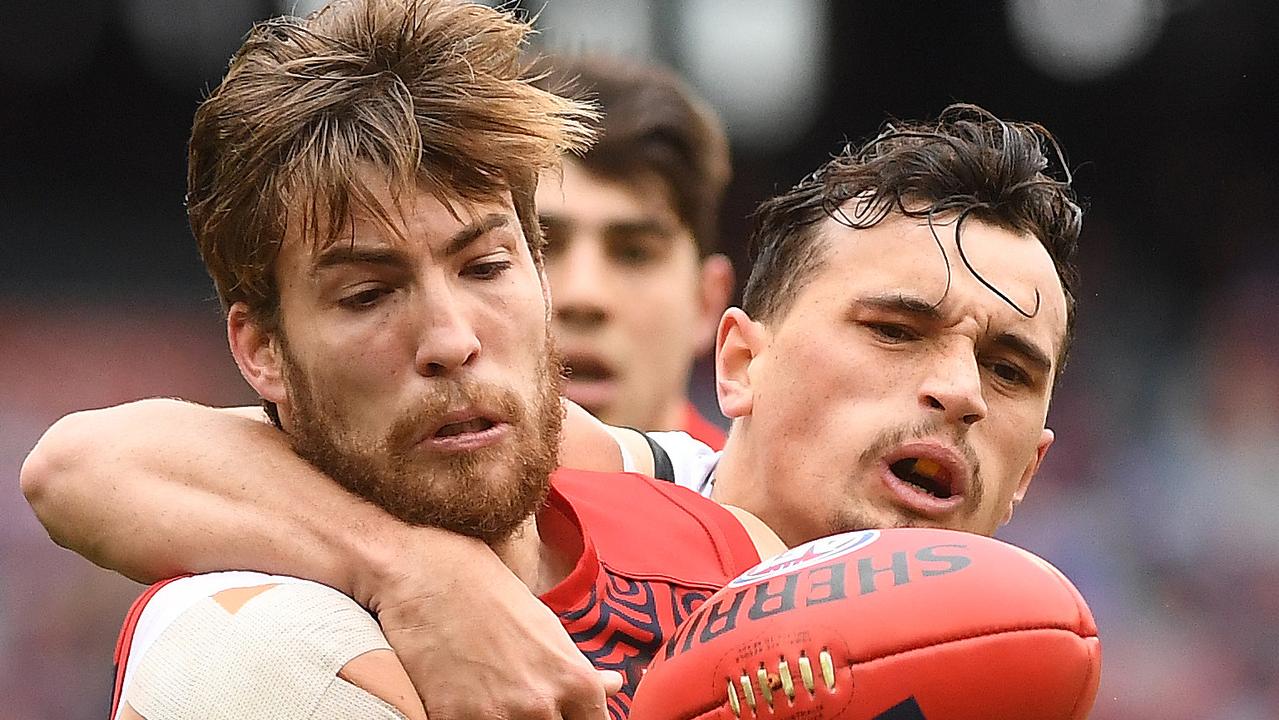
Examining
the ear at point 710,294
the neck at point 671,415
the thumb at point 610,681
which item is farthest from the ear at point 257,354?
the ear at point 710,294

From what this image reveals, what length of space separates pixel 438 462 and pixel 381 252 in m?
0.27

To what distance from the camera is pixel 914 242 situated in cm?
265

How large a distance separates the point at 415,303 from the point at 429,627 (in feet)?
1.35

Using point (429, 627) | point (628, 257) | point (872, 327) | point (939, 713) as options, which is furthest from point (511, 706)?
point (628, 257)

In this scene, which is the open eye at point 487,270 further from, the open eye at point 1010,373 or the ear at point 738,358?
the open eye at point 1010,373

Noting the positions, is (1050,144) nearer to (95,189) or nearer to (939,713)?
(939,713)

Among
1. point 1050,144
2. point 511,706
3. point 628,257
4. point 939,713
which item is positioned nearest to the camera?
point 939,713

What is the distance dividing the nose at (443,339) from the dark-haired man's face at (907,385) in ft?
2.31

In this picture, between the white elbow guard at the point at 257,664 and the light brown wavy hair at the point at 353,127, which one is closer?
the white elbow guard at the point at 257,664

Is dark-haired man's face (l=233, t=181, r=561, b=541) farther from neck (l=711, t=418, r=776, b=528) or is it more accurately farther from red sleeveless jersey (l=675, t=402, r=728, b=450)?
red sleeveless jersey (l=675, t=402, r=728, b=450)

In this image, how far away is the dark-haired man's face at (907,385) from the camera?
254 centimetres


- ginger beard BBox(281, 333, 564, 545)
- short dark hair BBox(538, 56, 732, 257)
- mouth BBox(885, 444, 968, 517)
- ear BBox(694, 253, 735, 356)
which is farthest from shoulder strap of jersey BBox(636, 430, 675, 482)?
ear BBox(694, 253, 735, 356)

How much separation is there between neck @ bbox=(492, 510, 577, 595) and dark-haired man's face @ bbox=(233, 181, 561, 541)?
0.10 metres

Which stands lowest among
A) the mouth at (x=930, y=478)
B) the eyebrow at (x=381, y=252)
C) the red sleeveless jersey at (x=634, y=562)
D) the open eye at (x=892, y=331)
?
the red sleeveless jersey at (x=634, y=562)
